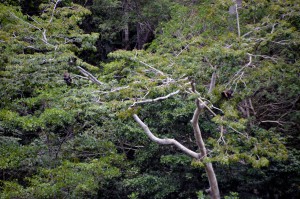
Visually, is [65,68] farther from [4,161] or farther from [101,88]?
[4,161]

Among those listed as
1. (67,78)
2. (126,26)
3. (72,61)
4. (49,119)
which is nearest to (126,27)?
(126,26)

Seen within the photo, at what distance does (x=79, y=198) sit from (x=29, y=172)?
59.9 inches

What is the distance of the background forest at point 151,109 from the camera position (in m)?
5.94

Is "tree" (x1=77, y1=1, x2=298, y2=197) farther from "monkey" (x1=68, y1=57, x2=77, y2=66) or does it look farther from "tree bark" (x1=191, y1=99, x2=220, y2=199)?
"monkey" (x1=68, y1=57, x2=77, y2=66)

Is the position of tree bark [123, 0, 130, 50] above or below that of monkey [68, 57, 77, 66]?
above

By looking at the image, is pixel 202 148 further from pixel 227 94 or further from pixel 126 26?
pixel 126 26

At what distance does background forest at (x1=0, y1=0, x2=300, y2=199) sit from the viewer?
5.94 m

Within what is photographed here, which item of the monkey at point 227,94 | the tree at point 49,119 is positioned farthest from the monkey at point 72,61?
the monkey at point 227,94

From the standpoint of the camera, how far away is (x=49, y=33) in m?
7.93

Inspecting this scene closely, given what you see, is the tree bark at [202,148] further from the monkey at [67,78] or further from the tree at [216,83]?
the monkey at [67,78]

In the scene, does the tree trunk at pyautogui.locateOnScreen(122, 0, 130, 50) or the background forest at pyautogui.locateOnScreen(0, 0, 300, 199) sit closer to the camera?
the background forest at pyautogui.locateOnScreen(0, 0, 300, 199)

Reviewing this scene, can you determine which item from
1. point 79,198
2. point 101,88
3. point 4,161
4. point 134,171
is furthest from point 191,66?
point 4,161

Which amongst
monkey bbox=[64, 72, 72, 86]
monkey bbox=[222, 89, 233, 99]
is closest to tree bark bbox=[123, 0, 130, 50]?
monkey bbox=[64, 72, 72, 86]

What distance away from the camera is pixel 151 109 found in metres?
7.44
